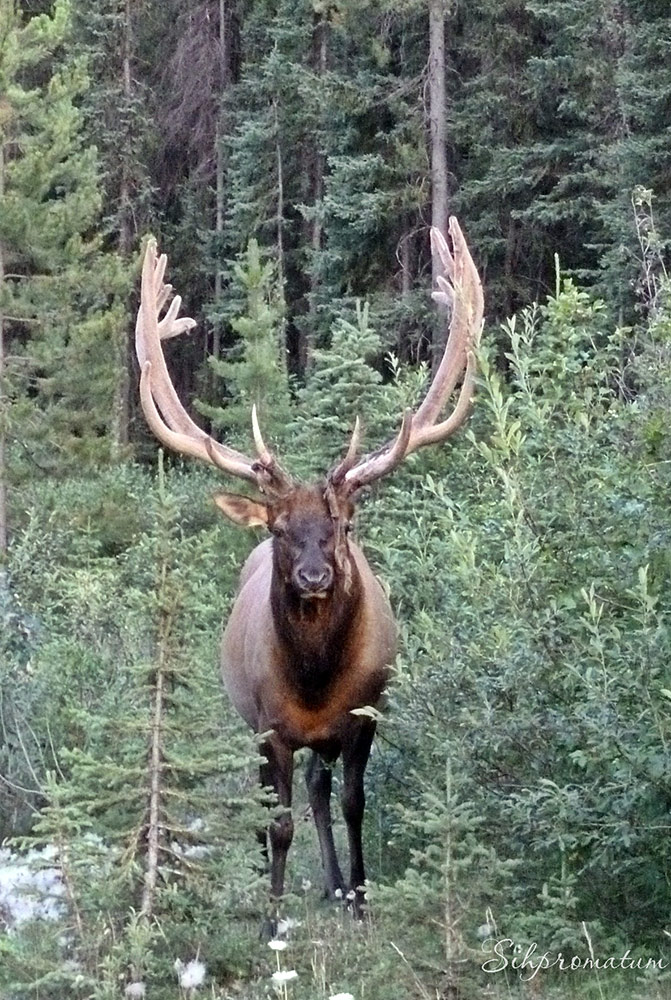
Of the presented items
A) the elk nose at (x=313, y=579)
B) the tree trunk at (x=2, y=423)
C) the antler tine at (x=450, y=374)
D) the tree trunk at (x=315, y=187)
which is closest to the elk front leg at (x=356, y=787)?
the elk nose at (x=313, y=579)

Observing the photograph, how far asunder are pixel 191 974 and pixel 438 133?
2104 centimetres

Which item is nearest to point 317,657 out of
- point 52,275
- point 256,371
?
point 256,371

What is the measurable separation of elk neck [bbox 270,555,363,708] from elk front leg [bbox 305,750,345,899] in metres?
0.57

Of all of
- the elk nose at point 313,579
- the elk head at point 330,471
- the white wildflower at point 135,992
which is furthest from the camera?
the elk head at point 330,471

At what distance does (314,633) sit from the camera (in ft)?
21.9

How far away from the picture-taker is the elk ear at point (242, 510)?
6930 mm

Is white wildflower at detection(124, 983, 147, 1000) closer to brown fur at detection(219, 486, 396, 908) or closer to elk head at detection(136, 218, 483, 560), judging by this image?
brown fur at detection(219, 486, 396, 908)

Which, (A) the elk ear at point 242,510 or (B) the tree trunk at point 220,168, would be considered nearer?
(A) the elk ear at point 242,510

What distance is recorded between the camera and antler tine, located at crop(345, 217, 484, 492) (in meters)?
6.72

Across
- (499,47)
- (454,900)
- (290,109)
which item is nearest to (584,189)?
(499,47)

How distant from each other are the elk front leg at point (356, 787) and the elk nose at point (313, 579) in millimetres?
862

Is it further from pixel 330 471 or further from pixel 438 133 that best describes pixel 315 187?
pixel 330 471

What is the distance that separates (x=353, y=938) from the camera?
5914 mm

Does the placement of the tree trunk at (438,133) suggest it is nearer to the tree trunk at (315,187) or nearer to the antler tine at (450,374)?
the tree trunk at (315,187)
